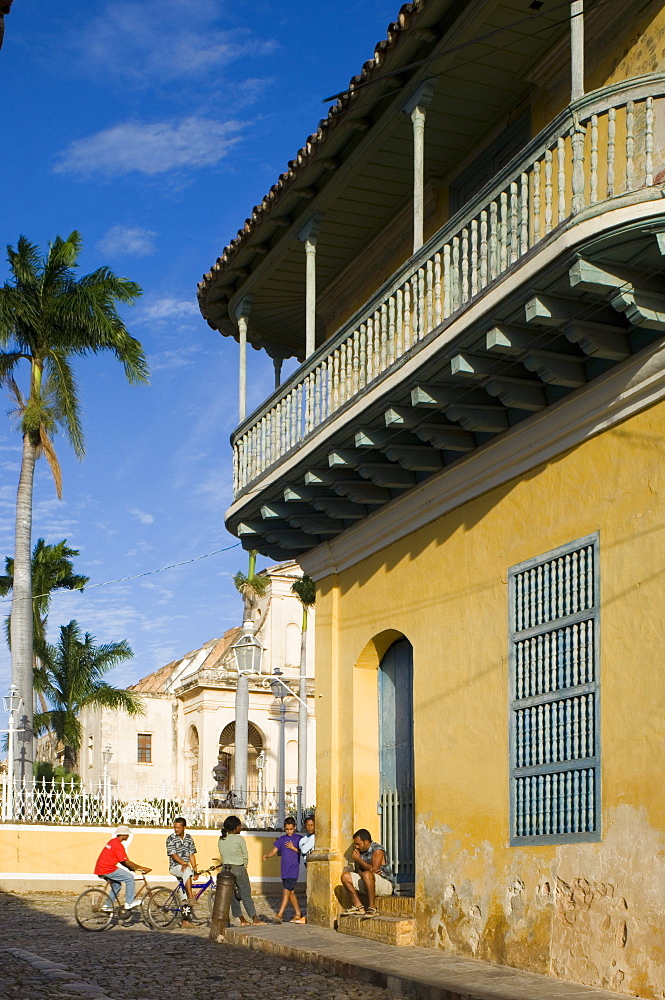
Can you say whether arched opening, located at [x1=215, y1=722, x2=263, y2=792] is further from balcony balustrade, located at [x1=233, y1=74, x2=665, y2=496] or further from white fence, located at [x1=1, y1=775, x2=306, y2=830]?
balcony balustrade, located at [x1=233, y1=74, x2=665, y2=496]

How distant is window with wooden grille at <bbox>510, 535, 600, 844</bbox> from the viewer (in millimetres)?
9234

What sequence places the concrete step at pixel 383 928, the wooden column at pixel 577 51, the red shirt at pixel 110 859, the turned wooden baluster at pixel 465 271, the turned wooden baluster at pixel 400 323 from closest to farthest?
the wooden column at pixel 577 51
the turned wooden baluster at pixel 465 271
the turned wooden baluster at pixel 400 323
the concrete step at pixel 383 928
the red shirt at pixel 110 859

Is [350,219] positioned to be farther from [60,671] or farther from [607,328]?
[60,671]

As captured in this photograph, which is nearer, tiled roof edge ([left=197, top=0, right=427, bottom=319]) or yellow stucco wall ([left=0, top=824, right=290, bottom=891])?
tiled roof edge ([left=197, top=0, right=427, bottom=319])

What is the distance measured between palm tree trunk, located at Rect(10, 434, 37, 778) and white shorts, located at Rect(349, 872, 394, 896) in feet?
42.8

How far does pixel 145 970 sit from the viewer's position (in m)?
10.6

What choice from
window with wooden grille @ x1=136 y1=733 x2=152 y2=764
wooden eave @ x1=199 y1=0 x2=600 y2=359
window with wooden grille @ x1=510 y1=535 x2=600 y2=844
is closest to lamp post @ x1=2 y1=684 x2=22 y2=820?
wooden eave @ x1=199 y1=0 x2=600 y2=359

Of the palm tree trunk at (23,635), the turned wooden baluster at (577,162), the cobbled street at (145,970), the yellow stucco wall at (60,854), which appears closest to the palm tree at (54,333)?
the palm tree trunk at (23,635)

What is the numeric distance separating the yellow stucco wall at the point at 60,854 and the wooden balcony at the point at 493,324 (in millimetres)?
10348

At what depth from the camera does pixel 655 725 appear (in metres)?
8.44

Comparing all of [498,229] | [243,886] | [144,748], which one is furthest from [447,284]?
[144,748]

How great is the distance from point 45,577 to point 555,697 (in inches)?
1009

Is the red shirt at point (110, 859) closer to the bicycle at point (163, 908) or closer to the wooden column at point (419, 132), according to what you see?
the bicycle at point (163, 908)

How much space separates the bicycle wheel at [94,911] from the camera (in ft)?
47.4
